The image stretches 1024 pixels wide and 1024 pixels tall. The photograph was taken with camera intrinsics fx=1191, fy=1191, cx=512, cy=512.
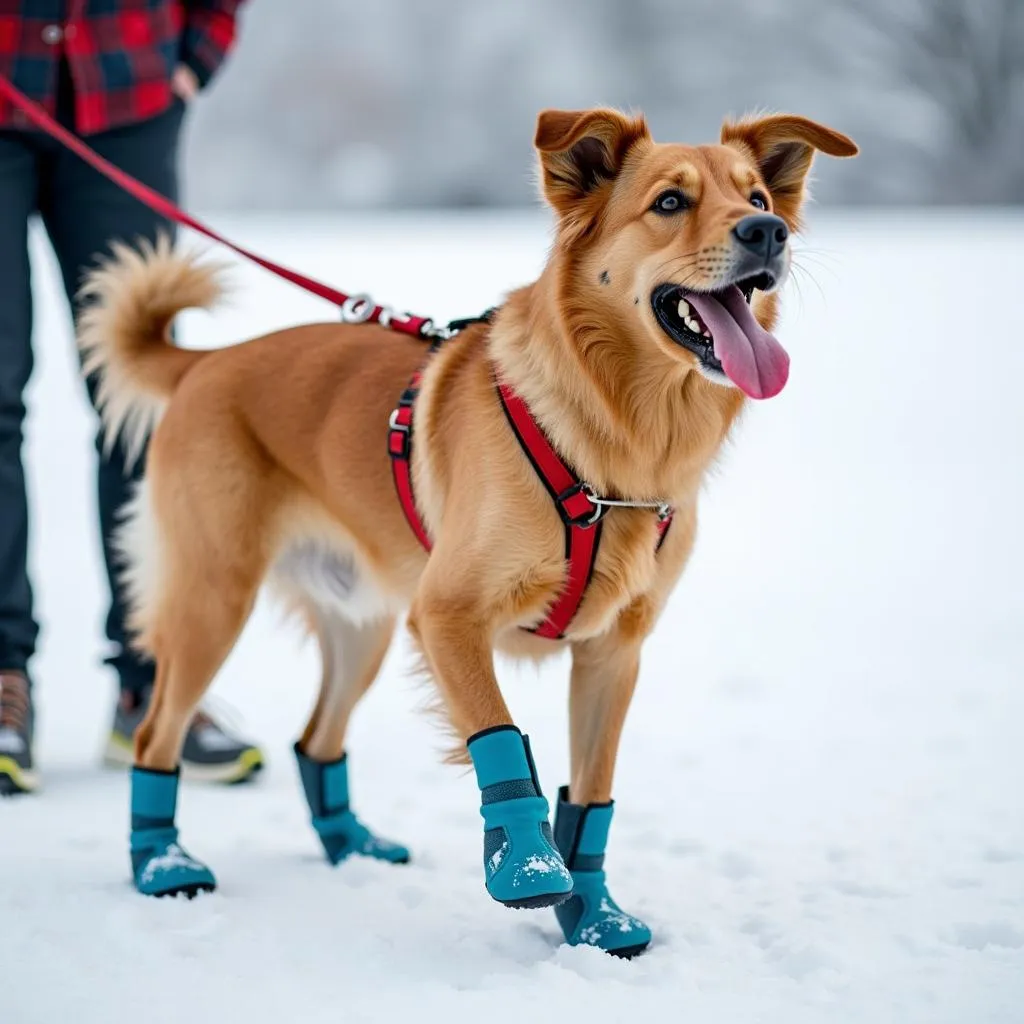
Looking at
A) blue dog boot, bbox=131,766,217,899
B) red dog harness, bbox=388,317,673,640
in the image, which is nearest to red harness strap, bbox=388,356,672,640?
red dog harness, bbox=388,317,673,640

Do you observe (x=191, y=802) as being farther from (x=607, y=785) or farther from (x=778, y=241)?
(x=778, y=241)

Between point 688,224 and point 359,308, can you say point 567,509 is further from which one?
point 359,308

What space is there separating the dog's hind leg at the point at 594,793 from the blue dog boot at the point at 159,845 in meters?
0.76

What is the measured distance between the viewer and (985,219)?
9.65 metres

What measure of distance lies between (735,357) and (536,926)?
1.17 m

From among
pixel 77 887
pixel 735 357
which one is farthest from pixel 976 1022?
pixel 77 887

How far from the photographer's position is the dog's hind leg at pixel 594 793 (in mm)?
2170

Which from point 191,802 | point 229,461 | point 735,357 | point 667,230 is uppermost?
point 667,230

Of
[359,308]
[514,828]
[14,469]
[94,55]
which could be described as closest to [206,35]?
[94,55]

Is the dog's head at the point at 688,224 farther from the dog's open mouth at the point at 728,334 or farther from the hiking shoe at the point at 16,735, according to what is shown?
the hiking shoe at the point at 16,735

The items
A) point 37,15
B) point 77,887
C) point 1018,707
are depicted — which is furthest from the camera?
point 1018,707

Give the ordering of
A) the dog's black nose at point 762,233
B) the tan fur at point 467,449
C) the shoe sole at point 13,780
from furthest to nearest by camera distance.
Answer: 1. the shoe sole at point 13,780
2. the tan fur at point 467,449
3. the dog's black nose at point 762,233

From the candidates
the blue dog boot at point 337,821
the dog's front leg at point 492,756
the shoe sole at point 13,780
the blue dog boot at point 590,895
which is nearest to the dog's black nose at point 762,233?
the dog's front leg at point 492,756

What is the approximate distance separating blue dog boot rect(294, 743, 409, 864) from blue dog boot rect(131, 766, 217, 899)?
0.29m
